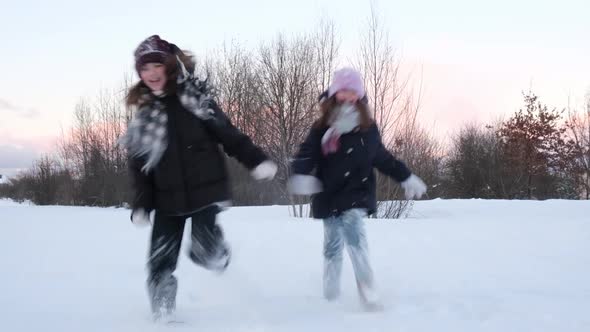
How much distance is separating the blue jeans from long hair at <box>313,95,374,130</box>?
52cm

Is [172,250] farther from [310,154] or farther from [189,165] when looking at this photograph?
[310,154]

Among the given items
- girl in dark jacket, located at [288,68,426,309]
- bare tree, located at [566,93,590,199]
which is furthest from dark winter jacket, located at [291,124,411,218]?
bare tree, located at [566,93,590,199]

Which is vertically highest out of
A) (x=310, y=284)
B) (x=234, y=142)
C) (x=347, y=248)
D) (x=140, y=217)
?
(x=234, y=142)

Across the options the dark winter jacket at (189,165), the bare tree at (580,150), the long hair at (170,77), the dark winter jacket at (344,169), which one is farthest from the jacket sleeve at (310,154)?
the bare tree at (580,150)

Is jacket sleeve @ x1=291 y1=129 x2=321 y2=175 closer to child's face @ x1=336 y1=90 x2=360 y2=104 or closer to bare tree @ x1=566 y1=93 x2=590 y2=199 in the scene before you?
child's face @ x1=336 y1=90 x2=360 y2=104

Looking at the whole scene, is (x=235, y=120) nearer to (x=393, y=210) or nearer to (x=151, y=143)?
(x=393, y=210)

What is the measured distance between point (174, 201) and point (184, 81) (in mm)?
625

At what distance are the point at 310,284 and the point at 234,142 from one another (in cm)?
131

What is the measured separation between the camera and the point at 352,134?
283cm

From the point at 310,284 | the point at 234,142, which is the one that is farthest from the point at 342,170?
the point at 310,284

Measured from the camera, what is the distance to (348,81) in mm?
2832

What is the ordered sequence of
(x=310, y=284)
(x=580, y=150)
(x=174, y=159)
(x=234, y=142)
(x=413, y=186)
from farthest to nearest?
(x=580, y=150)
(x=310, y=284)
(x=413, y=186)
(x=234, y=142)
(x=174, y=159)

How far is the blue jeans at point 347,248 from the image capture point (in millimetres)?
2782

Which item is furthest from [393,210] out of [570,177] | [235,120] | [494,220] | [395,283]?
[570,177]
